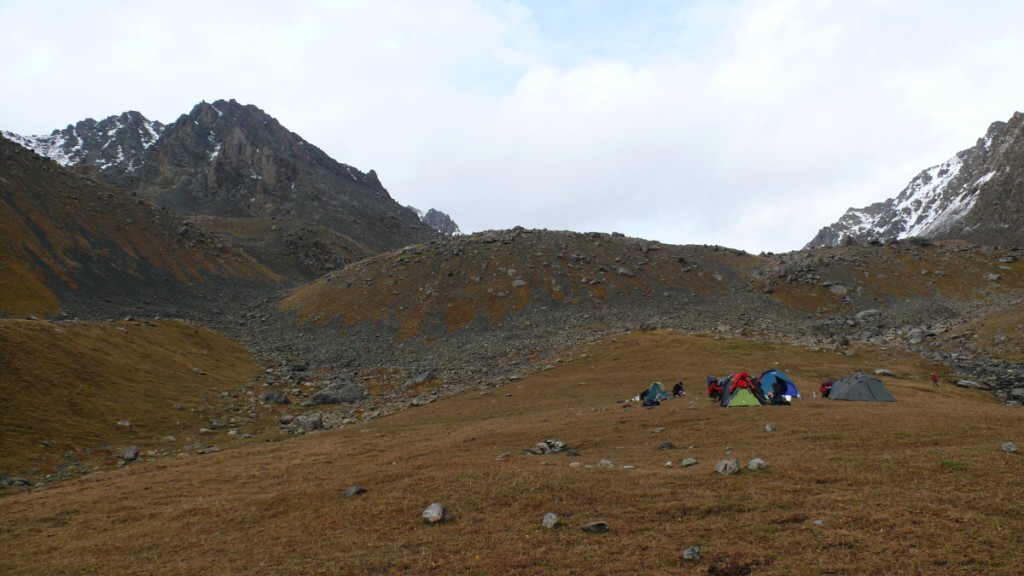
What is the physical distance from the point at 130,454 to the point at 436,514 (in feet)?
82.0

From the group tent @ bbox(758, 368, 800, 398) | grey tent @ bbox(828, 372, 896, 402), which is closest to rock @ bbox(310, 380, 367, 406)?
tent @ bbox(758, 368, 800, 398)

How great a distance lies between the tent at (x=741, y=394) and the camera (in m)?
30.5

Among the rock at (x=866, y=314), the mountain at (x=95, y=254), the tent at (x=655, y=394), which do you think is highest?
the mountain at (x=95, y=254)

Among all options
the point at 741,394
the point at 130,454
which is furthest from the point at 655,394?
the point at 130,454

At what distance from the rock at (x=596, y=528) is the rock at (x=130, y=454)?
A: 1148 inches

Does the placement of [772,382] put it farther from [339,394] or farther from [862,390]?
[339,394]

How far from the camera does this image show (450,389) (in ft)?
154

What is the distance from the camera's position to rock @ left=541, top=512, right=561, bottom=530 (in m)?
14.7

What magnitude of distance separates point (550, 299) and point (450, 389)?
33.9m

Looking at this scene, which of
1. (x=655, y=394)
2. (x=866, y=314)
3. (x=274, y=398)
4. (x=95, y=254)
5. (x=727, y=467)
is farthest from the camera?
(x=95, y=254)

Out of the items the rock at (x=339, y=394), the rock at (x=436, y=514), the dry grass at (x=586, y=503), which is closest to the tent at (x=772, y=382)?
the dry grass at (x=586, y=503)

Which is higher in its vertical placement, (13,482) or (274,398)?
(274,398)

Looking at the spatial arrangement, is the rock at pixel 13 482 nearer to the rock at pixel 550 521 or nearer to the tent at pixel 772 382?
the rock at pixel 550 521

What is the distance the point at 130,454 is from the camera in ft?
102
